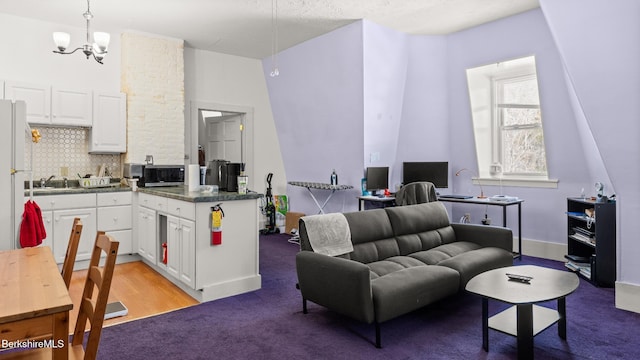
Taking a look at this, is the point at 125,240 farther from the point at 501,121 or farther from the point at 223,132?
the point at 501,121

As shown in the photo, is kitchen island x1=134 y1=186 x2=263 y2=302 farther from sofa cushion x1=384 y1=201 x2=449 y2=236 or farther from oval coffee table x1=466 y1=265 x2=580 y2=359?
oval coffee table x1=466 y1=265 x2=580 y2=359

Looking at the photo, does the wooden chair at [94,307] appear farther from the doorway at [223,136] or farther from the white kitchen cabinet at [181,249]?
the doorway at [223,136]

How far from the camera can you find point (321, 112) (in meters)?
6.46

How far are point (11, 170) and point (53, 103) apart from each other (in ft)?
7.81

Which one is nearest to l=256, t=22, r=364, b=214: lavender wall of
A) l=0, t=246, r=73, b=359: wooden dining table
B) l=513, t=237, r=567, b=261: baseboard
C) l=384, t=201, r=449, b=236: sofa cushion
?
l=384, t=201, r=449, b=236: sofa cushion

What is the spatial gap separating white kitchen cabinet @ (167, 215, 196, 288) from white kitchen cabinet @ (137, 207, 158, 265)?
21.7 inches

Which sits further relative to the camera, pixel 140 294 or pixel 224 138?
pixel 224 138

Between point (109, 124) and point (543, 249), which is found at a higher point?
point (109, 124)

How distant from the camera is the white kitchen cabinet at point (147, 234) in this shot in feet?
15.4

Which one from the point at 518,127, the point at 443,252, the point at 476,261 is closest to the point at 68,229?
the point at 443,252

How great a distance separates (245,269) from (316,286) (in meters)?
1.12

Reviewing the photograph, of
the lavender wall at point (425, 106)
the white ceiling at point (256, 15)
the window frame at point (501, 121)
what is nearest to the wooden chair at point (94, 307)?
the white ceiling at point (256, 15)

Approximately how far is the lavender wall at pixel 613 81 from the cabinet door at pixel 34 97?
5.67 meters

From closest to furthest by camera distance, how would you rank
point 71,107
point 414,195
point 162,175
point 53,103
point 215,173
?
1. point 215,173
2. point 414,195
3. point 53,103
4. point 71,107
5. point 162,175
